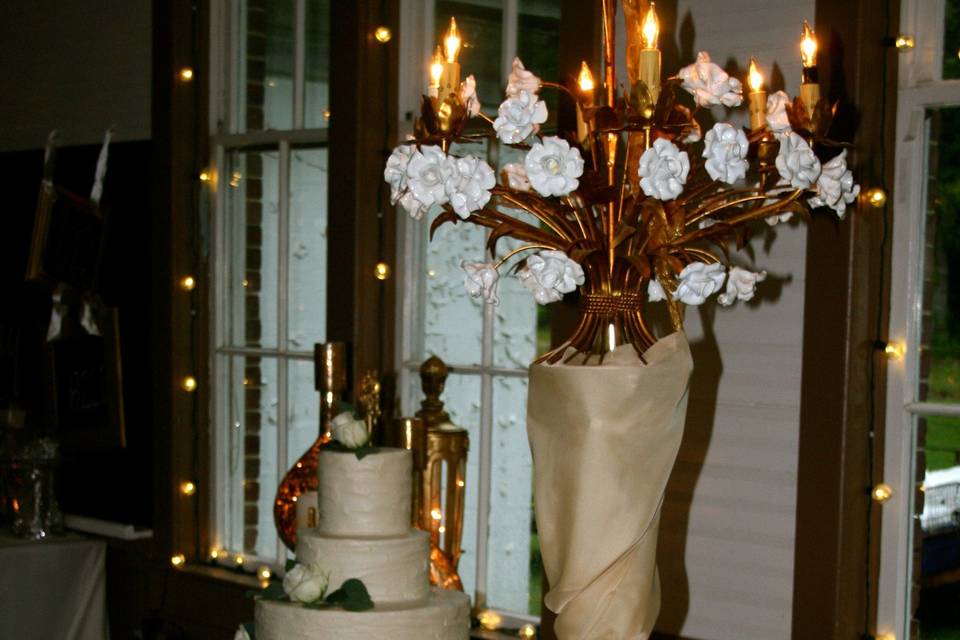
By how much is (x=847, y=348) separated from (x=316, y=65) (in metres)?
2.11

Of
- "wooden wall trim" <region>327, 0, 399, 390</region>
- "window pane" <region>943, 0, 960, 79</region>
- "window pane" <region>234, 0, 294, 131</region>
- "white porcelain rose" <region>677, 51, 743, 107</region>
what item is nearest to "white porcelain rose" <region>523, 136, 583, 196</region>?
"white porcelain rose" <region>677, 51, 743, 107</region>

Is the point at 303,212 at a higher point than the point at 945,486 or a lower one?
higher

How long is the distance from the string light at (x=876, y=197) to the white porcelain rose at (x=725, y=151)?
783 mm

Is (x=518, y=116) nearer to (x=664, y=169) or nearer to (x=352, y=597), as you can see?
(x=664, y=169)

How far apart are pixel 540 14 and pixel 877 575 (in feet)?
5.61

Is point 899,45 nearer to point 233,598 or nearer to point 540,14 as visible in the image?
point 540,14

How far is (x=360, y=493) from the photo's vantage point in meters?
2.68

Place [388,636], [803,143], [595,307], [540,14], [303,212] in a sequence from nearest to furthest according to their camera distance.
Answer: [803,143], [595,307], [388,636], [540,14], [303,212]

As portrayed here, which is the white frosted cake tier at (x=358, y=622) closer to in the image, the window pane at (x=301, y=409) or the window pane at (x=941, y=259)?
the window pane at (x=941, y=259)

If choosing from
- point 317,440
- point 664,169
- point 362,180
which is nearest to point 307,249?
point 362,180

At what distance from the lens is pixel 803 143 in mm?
2111

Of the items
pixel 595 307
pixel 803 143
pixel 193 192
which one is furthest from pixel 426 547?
pixel 193 192

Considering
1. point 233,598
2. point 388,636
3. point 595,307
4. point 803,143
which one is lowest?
point 233,598

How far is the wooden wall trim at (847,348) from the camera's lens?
9.07 ft
